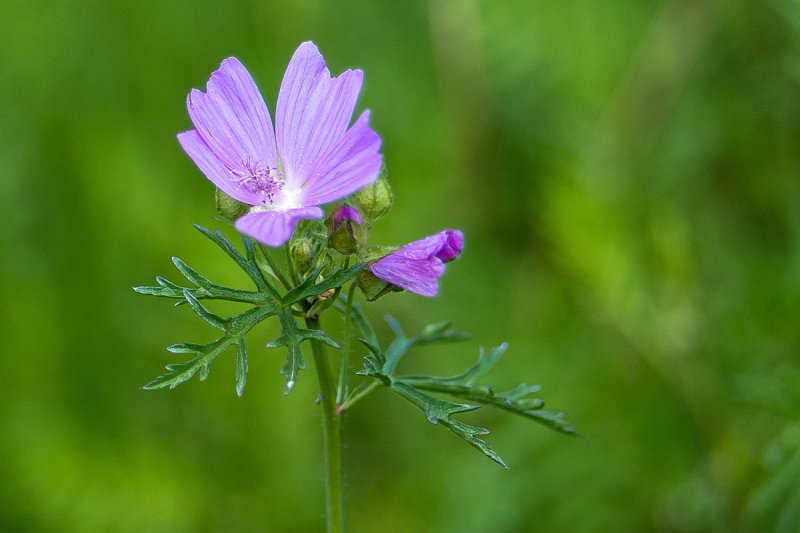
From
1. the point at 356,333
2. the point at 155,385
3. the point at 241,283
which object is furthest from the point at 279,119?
the point at 241,283

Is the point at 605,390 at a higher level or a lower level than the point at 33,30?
lower

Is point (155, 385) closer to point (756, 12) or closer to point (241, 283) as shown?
point (241, 283)

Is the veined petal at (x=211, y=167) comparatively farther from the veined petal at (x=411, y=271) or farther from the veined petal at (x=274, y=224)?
the veined petal at (x=411, y=271)

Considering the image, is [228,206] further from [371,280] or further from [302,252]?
[371,280]

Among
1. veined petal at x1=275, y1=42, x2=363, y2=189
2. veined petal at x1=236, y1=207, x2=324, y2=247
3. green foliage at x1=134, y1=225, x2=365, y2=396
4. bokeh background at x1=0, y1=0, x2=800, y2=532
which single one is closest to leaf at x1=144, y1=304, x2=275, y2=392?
green foliage at x1=134, y1=225, x2=365, y2=396

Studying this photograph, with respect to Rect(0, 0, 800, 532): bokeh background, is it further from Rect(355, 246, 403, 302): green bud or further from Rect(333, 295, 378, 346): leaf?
Rect(355, 246, 403, 302): green bud

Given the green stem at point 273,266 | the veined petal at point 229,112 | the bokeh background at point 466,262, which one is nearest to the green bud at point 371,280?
the green stem at point 273,266

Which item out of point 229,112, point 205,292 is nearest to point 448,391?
point 205,292
